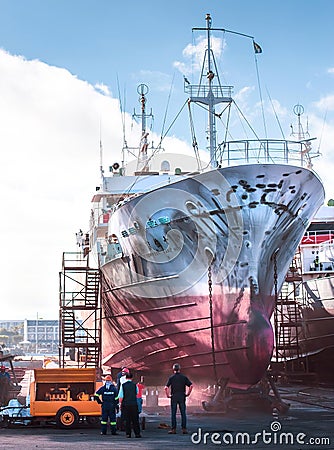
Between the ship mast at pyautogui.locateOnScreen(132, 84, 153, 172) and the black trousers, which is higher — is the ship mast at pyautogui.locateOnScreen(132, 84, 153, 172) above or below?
above

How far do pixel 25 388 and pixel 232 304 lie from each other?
13418 mm

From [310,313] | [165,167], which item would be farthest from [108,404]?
[165,167]

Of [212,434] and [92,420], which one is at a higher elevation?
[92,420]

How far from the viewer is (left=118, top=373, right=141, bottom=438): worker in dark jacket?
39.5 ft

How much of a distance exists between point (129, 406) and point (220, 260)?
5.71 m

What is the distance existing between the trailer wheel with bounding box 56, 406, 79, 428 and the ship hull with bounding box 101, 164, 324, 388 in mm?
4311

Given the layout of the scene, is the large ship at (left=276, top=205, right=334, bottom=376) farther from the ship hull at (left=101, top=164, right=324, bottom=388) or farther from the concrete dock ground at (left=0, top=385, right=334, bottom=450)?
the concrete dock ground at (left=0, top=385, right=334, bottom=450)

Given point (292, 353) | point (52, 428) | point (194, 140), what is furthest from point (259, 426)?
point (292, 353)

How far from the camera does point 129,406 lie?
12070 mm

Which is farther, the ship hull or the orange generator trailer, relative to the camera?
the ship hull

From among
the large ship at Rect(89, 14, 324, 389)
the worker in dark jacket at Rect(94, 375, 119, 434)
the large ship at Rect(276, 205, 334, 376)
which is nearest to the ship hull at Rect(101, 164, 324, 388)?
the large ship at Rect(89, 14, 324, 389)

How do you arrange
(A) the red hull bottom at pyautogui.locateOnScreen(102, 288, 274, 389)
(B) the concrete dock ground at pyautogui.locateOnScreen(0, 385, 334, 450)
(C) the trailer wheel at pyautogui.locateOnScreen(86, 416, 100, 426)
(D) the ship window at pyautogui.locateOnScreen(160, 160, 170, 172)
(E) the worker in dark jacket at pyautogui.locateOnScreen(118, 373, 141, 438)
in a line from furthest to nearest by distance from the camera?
1. (D) the ship window at pyautogui.locateOnScreen(160, 160, 170, 172)
2. (A) the red hull bottom at pyautogui.locateOnScreen(102, 288, 274, 389)
3. (C) the trailer wheel at pyautogui.locateOnScreen(86, 416, 100, 426)
4. (E) the worker in dark jacket at pyautogui.locateOnScreen(118, 373, 141, 438)
5. (B) the concrete dock ground at pyautogui.locateOnScreen(0, 385, 334, 450)

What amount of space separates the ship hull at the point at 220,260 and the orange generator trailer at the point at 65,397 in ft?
11.4

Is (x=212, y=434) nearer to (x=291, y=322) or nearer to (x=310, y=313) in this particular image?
(x=291, y=322)
